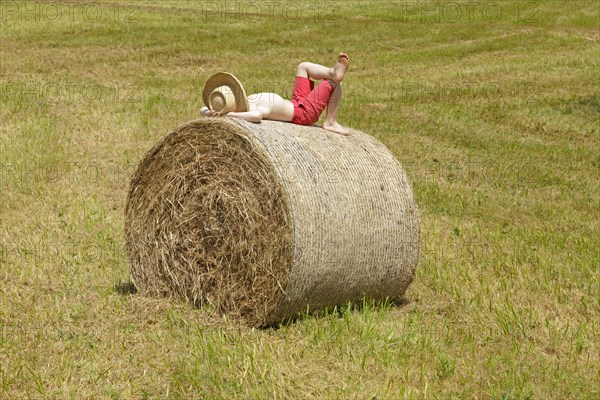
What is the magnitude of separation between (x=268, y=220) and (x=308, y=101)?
171 centimetres

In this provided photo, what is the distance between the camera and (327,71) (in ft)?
26.5

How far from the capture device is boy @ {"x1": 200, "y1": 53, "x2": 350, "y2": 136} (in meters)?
7.63

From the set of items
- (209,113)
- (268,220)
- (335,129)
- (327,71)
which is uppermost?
(327,71)

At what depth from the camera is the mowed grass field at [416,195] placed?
226 inches

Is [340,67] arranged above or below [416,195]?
above

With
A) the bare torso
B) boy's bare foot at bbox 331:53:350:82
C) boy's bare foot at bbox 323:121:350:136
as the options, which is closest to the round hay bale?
boy's bare foot at bbox 323:121:350:136

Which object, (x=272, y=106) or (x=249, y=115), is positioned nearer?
(x=249, y=115)

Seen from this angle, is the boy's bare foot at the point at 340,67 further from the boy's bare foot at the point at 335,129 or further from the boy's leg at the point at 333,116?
the boy's bare foot at the point at 335,129

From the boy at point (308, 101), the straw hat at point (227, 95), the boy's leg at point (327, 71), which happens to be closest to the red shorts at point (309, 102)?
the boy at point (308, 101)

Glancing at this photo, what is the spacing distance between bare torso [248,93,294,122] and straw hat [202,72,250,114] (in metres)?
0.13

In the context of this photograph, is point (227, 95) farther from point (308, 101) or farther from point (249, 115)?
point (308, 101)

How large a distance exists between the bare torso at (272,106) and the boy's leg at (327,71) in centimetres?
43

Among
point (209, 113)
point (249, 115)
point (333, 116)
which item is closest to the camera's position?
point (249, 115)

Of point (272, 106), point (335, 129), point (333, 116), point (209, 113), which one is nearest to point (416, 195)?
point (333, 116)
